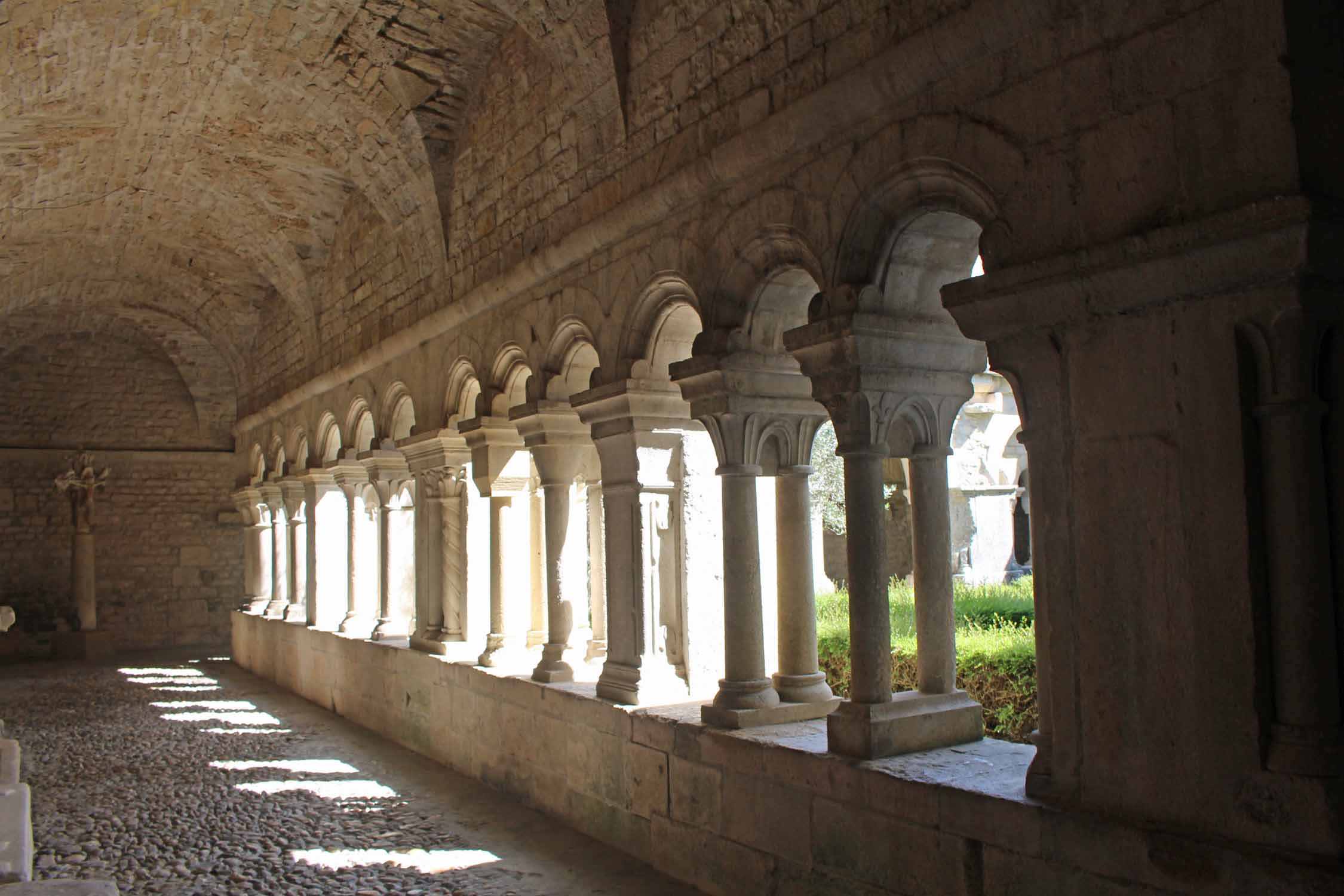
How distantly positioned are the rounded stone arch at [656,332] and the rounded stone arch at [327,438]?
18.0ft

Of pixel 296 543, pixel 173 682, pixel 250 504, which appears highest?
pixel 250 504

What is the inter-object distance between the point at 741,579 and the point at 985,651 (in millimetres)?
1246

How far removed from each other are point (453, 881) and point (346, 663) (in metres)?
4.63

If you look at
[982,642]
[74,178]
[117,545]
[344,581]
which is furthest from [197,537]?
[982,642]

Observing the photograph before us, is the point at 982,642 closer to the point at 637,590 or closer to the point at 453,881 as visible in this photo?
the point at 637,590

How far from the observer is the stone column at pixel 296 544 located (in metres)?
10.9

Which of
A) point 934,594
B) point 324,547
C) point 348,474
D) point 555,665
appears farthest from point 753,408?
point 324,547

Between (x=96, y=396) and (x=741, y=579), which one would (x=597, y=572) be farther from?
(x=96, y=396)

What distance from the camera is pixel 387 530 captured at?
8516mm

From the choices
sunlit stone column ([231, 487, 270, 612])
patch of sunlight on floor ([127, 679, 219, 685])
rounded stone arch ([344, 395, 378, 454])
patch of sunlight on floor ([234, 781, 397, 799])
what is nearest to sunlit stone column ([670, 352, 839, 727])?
patch of sunlight on floor ([234, 781, 397, 799])

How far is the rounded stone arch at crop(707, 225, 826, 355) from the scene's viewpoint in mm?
4160

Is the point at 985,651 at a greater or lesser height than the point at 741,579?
lesser

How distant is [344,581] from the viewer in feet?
34.9

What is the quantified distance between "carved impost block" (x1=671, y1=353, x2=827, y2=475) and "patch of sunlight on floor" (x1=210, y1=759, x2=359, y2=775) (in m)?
3.46
